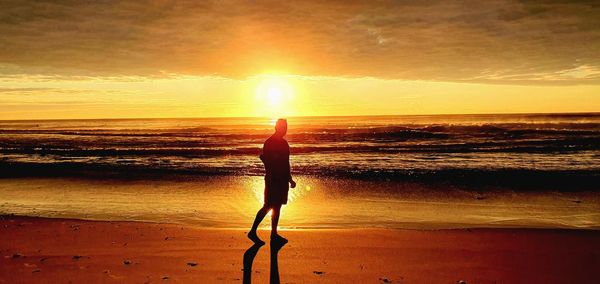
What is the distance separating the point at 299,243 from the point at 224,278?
5.96 feet

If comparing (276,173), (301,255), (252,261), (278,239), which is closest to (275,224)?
(278,239)

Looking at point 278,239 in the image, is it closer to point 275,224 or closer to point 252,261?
point 275,224

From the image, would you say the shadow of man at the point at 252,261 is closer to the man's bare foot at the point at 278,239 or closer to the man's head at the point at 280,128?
the man's bare foot at the point at 278,239

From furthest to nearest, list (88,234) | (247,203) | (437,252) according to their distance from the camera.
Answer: (247,203)
(88,234)
(437,252)

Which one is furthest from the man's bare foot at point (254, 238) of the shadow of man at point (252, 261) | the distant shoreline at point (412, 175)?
the distant shoreline at point (412, 175)

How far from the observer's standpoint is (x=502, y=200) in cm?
1250

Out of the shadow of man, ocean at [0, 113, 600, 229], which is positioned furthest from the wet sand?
ocean at [0, 113, 600, 229]

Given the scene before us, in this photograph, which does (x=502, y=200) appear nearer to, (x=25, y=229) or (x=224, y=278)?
(x=224, y=278)

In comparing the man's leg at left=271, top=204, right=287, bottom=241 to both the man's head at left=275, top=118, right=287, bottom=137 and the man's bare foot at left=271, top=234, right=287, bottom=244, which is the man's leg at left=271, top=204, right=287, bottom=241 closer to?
the man's bare foot at left=271, top=234, right=287, bottom=244

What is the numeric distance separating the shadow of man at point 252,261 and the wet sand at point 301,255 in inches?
1.1

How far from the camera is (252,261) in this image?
6.41 m

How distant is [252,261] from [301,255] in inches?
28.2

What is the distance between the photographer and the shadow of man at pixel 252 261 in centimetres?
573

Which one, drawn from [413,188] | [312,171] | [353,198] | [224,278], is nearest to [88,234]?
[224,278]
